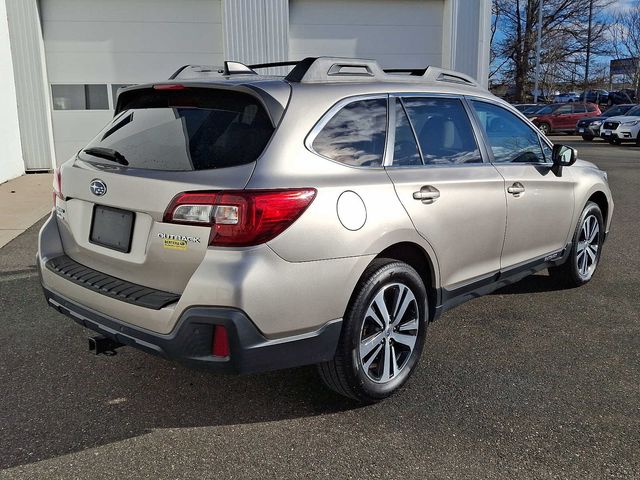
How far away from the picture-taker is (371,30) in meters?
12.8

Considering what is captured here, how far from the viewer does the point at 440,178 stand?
3.41 m

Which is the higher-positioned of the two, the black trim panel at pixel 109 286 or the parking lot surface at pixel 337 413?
the black trim panel at pixel 109 286

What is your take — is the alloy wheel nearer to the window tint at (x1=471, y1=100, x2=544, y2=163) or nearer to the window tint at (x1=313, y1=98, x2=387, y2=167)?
the window tint at (x1=313, y1=98, x2=387, y2=167)

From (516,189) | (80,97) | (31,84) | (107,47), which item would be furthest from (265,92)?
(31,84)

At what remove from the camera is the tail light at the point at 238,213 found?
99.5 inches

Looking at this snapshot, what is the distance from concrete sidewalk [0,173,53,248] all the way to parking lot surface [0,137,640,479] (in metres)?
3.40

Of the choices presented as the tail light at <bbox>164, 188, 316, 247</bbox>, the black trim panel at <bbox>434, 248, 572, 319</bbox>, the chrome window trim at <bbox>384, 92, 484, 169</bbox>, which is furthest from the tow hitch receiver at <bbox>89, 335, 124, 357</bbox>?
the black trim panel at <bbox>434, 248, 572, 319</bbox>

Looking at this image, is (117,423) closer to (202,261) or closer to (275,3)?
(202,261)

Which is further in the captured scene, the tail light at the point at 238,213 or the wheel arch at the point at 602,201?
the wheel arch at the point at 602,201

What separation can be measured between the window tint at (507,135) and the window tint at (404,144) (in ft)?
2.65

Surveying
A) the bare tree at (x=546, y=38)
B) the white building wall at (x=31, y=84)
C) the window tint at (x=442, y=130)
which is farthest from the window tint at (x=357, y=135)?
the bare tree at (x=546, y=38)

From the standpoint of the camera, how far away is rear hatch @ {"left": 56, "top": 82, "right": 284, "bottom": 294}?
2631 mm

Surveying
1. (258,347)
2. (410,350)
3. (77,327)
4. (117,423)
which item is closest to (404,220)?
(410,350)

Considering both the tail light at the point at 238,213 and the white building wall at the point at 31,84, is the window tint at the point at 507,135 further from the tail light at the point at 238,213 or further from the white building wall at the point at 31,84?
the white building wall at the point at 31,84
